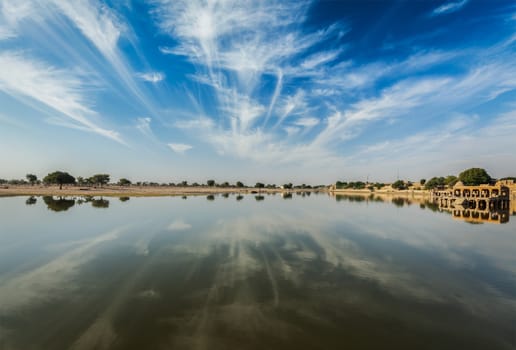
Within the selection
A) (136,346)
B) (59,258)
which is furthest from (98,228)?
(136,346)

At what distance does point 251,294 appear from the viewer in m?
9.97

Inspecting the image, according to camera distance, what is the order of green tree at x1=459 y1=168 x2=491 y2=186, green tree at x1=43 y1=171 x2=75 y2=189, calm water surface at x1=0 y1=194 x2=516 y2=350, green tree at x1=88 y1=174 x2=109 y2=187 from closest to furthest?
1. calm water surface at x1=0 y1=194 x2=516 y2=350
2. green tree at x1=459 y1=168 x2=491 y2=186
3. green tree at x1=43 y1=171 x2=75 y2=189
4. green tree at x1=88 y1=174 x2=109 y2=187

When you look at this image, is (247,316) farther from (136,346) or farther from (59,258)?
(59,258)

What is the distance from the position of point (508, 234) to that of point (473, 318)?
26.4 meters

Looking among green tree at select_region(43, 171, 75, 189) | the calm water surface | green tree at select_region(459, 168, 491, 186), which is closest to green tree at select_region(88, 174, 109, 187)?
green tree at select_region(43, 171, 75, 189)

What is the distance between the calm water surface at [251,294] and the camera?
7098 millimetres

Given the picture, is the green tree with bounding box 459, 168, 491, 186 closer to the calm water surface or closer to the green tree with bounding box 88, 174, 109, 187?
the calm water surface

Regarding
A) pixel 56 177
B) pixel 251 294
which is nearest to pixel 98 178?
pixel 56 177

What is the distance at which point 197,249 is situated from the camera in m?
16.9

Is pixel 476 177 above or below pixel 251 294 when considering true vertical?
above

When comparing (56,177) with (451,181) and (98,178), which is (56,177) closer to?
(98,178)

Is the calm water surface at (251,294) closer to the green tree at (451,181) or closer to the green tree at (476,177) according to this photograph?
the green tree at (476,177)

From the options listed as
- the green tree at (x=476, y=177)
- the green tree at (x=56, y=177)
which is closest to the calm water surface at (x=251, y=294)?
the green tree at (x=476, y=177)

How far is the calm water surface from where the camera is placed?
7.10 metres
